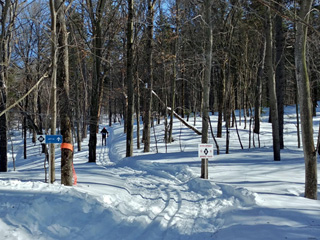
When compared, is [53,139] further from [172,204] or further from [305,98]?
[305,98]

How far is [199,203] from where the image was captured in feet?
24.3

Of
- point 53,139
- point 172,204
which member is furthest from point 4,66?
point 172,204

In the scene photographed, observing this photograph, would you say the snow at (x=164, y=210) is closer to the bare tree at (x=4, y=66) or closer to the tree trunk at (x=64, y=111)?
the tree trunk at (x=64, y=111)

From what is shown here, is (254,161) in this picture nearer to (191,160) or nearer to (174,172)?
(191,160)

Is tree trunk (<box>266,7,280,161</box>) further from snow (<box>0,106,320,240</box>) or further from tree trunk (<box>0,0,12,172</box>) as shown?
tree trunk (<box>0,0,12,172</box>)

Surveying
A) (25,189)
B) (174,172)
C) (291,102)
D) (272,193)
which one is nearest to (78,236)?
(25,189)

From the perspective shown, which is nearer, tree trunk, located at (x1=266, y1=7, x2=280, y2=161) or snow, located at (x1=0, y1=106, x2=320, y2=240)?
snow, located at (x1=0, y1=106, x2=320, y2=240)

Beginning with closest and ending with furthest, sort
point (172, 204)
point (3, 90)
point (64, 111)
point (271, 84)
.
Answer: point (172, 204)
point (64, 111)
point (271, 84)
point (3, 90)

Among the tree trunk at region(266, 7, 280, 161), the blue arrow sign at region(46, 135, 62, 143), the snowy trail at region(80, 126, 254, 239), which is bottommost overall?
the snowy trail at region(80, 126, 254, 239)

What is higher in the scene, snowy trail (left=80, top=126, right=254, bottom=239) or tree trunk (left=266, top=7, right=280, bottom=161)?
tree trunk (left=266, top=7, right=280, bottom=161)

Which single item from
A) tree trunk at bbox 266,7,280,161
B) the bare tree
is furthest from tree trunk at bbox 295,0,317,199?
the bare tree

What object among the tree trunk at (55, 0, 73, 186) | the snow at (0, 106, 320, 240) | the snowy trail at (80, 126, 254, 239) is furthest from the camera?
the tree trunk at (55, 0, 73, 186)

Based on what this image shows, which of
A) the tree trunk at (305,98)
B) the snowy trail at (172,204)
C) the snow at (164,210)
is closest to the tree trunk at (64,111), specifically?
the snow at (164,210)

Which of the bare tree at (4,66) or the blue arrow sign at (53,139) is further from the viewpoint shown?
the bare tree at (4,66)
